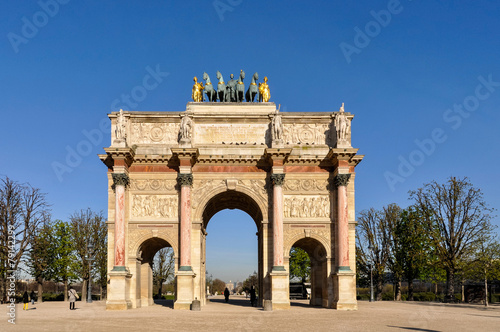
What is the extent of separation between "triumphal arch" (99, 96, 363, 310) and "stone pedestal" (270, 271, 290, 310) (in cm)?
6

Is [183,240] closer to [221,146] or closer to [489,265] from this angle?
[221,146]

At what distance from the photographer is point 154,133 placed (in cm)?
3344

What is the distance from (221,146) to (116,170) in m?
6.62

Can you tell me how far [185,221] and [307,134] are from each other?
9582mm

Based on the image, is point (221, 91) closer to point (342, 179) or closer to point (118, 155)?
point (118, 155)

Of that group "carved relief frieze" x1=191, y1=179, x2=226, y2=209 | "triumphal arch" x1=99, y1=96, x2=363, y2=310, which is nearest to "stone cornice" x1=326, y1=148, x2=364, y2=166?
"triumphal arch" x1=99, y1=96, x2=363, y2=310

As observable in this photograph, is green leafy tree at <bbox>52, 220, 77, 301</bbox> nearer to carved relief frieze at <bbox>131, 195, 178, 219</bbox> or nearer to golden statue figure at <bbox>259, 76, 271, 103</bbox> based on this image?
carved relief frieze at <bbox>131, 195, 178, 219</bbox>

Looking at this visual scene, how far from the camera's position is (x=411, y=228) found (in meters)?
49.8

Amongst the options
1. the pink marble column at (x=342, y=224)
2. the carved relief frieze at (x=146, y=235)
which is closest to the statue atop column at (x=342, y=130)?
the pink marble column at (x=342, y=224)

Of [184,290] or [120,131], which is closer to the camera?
[184,290]

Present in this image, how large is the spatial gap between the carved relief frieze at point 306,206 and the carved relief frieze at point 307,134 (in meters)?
3.57

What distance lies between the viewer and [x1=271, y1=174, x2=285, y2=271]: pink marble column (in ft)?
102

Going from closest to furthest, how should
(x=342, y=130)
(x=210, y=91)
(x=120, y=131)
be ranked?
1. (x=120, y=131)
2. (x=342, y=130)
3. (x=210, y=91)

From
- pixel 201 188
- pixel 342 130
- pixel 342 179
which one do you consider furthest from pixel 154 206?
pixel 342 130
